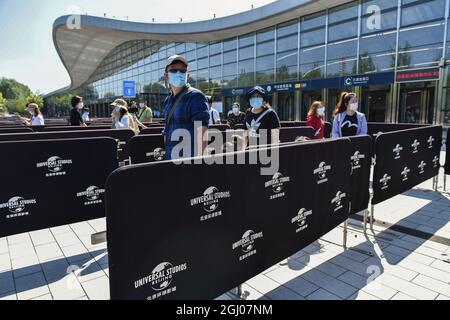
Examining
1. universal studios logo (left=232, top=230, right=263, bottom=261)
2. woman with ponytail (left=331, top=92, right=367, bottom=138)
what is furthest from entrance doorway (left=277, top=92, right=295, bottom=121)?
universal studios logo (left=232, top=230, right=263, bottom=261)

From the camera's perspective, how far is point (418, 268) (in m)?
3.47

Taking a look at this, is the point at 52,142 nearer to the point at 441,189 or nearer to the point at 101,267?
the point at 101,267

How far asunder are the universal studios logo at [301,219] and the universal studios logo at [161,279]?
4.74 feet

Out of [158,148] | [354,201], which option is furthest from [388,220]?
[158,148]

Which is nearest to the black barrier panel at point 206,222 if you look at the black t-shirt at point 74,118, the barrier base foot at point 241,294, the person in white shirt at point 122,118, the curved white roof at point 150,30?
the barrier base foot at point 241,294

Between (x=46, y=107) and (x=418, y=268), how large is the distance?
10076cm

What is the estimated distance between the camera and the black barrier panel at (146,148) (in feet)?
14.6

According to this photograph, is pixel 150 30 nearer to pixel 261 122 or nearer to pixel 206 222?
pixel 261 122

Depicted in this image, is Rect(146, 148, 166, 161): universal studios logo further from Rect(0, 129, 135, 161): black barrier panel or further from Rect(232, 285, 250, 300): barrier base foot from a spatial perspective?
Rect(232, 285, 250, 300): barrier base foot

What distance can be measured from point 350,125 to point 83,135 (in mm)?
4320

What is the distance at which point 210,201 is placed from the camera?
7.43ft

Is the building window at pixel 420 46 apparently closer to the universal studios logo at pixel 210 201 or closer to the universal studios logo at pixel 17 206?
the universal studios logo at pixel 210 201

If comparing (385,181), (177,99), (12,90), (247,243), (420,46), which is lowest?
(247,243)

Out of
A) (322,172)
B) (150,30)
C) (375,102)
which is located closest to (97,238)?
(322,172)
